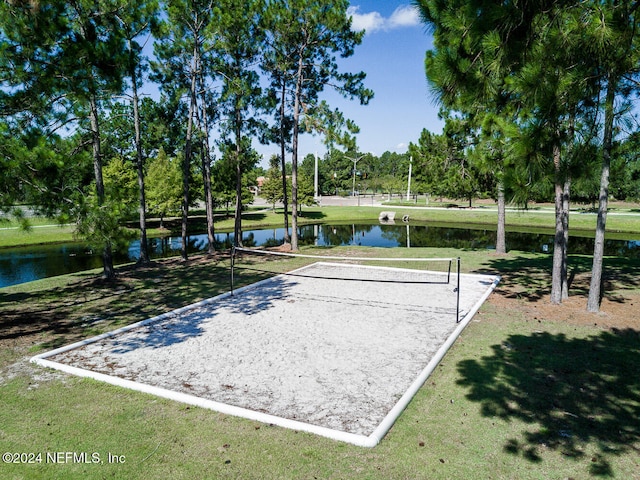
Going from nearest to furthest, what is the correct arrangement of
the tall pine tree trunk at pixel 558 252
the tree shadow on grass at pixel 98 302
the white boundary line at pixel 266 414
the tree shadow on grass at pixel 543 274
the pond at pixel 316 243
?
the white boundary line at pixel 266 414
the tree shadow on grass at pixel 98 302
the tall pine tree trunk at pixel 558 252
the tree shadow on grass at pixel 543 274
the pond at pixel 316 243

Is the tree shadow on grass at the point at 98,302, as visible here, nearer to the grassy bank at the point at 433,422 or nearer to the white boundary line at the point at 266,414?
the grassy bank at the point at 433,422

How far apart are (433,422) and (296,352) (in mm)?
3194

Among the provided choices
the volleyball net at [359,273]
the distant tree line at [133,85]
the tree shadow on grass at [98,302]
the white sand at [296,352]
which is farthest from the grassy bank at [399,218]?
the white sand at [296,352]

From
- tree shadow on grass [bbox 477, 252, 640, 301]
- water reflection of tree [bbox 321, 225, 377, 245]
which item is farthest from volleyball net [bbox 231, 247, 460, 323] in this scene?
water reflection of tree [bbox 321, 225, 377, 245]

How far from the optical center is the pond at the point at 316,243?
20828mm

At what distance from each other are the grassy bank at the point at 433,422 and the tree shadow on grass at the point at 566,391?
0.06 feet

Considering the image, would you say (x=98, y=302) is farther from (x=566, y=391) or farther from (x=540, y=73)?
(x=540, y=73)

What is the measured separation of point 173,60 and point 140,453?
16.4 m

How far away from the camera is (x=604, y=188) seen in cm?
876

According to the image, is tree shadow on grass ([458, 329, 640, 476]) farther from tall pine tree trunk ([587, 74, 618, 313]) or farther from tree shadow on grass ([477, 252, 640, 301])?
tree shadow on grass ([477, 252, 640, 301])

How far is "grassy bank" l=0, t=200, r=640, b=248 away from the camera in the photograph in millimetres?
30436

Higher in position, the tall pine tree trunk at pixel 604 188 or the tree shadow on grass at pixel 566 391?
the tall pine tree trunk at pixel 604 188

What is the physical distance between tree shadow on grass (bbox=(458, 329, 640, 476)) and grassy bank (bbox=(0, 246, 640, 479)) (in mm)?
19

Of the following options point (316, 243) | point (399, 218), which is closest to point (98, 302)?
point (316, 243)
